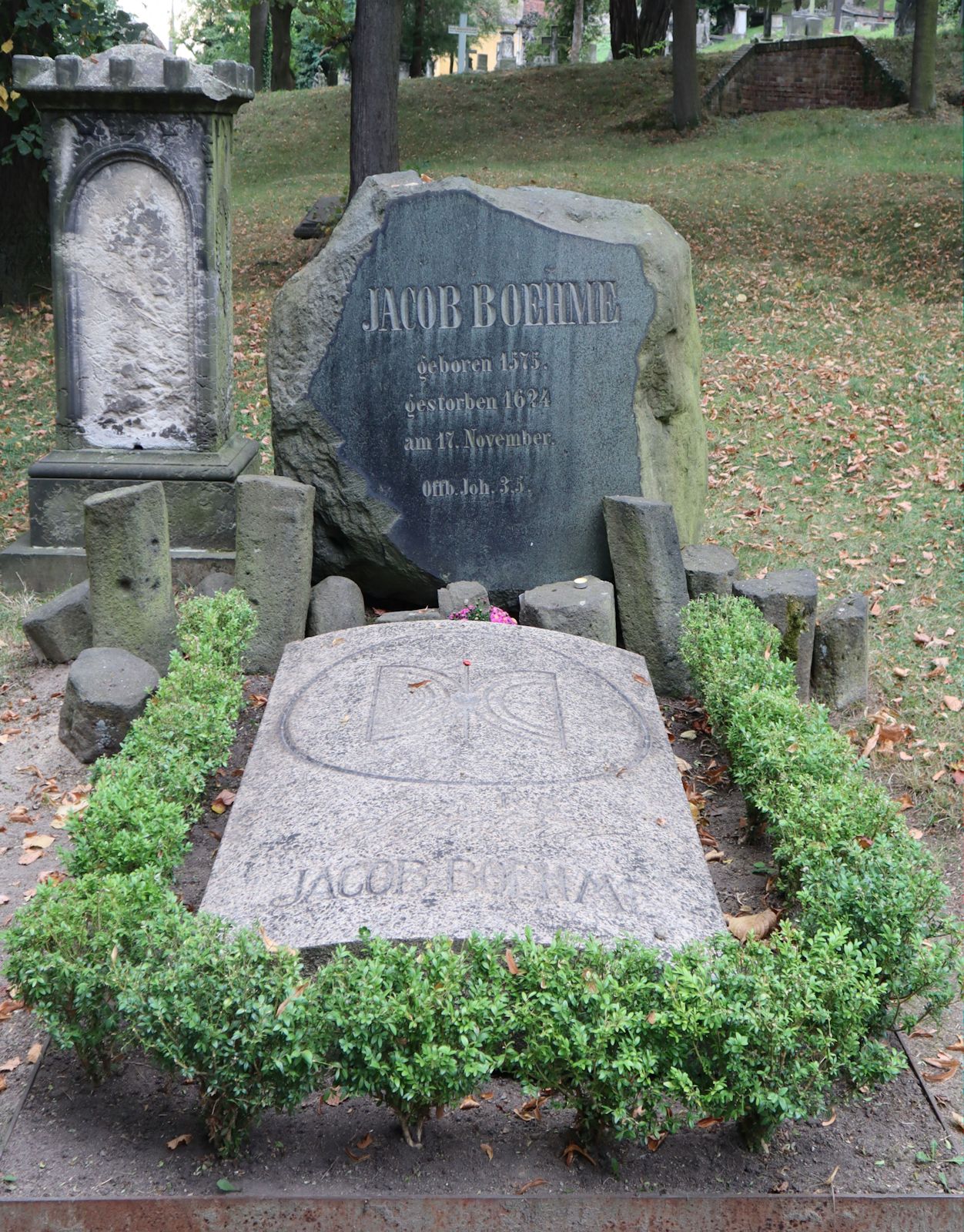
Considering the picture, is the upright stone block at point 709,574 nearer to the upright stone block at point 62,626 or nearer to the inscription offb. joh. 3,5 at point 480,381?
the inscription offb. joh. 3,5 at point 480,381

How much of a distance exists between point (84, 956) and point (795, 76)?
90.1ft

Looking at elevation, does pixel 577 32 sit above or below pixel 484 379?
above

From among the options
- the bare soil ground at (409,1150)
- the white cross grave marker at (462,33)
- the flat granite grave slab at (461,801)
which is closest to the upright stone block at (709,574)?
the flat granite grave slab at (461,801)

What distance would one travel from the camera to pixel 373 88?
Answer: 1357 cm

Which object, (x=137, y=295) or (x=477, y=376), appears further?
(x=137, y=295)

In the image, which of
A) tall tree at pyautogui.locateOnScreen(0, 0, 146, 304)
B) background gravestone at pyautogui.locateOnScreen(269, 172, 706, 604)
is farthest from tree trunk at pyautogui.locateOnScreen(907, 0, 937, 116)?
background gravestone at pyautogui.locateOnScreen(269, 172, 706, 604)

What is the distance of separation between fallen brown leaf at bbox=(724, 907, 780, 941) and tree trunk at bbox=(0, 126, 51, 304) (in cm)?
1151

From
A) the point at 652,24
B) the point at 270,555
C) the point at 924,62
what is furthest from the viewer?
the point at 652,24

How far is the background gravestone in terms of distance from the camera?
6.12 metres

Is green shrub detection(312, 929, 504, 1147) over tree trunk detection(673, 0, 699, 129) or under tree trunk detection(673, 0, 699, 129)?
under

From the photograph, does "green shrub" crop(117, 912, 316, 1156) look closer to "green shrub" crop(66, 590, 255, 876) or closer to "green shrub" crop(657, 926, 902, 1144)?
"green shrub" crop(66, 590, 255, 876)

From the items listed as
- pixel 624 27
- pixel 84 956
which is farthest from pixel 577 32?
pixel 84 956

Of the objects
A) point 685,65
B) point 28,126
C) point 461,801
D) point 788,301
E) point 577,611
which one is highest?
point 685,65

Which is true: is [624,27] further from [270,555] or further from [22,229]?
[270,555]
